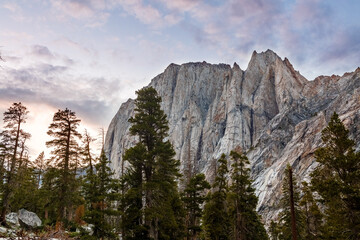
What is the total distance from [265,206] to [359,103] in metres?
35.1

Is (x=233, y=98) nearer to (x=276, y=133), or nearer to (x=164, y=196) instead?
(x=276, y=133)

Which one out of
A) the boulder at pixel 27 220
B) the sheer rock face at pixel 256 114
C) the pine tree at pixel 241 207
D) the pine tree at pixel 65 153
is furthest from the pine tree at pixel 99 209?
the sheer rock face at pixel 256 114

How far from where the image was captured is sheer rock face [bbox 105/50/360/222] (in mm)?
67375

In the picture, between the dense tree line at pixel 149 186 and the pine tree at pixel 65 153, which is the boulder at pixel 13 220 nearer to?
the dense tree line at pixel 149 186

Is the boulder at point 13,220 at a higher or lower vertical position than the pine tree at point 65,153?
lower

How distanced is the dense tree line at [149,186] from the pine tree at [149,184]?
0.24ft

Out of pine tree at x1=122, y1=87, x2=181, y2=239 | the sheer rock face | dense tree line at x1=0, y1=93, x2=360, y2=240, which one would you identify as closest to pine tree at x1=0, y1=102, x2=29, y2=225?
dense tree line at x1=0, y1=93, x2=360, y2=240

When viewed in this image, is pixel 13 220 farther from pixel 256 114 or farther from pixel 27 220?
pixel 256 114

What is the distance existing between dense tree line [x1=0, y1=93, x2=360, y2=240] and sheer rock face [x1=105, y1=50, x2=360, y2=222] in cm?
3503

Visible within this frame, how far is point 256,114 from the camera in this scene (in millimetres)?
114188

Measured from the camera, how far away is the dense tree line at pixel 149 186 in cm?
1703

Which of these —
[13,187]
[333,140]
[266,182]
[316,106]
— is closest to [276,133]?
[316,106]

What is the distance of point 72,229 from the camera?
27.5m

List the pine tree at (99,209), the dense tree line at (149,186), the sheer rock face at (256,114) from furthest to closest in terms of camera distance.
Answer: the sheer rock face at (256,114), the pine tree at (99,209), the dense tree line at (149,186)
